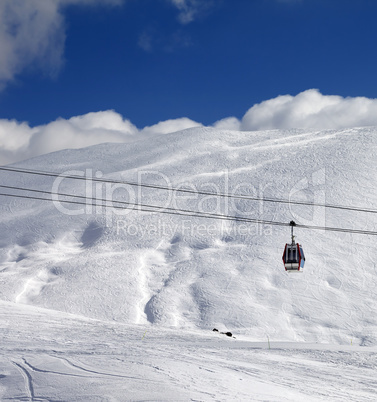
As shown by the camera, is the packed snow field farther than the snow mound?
No

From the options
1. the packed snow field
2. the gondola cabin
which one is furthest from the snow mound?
the gondola cabin

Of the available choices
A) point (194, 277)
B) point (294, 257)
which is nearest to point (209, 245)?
point (194, 277)

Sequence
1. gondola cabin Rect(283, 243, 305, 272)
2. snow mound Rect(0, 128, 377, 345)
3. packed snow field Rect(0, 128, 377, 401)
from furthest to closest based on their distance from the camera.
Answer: snow mound Rect(0, 128, 377, 345) < gondola cabin Rect(283, 243, 305, 272) < packed snow field Rect(0, 128, 377, 401)

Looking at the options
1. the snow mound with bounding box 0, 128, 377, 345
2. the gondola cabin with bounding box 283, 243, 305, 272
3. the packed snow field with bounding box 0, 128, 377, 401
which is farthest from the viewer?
the snow mound with bounding box 0, 128, 377, 345

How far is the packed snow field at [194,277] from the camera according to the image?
43.6 feet

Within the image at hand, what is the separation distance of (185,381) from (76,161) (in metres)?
78.2

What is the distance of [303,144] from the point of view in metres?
83.8

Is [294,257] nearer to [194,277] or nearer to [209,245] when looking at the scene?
[194,277]

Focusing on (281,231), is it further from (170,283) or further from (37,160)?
(37,160)

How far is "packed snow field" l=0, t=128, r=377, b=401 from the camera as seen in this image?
43.6 ft

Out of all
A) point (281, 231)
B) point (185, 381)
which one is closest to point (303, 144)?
point (281, 231)

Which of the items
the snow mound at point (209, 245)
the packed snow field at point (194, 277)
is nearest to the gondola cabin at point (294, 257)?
the packed snow field at point (194, 277)

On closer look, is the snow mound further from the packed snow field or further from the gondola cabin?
the gondola cabin

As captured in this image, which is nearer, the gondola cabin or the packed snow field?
the packed snow field
